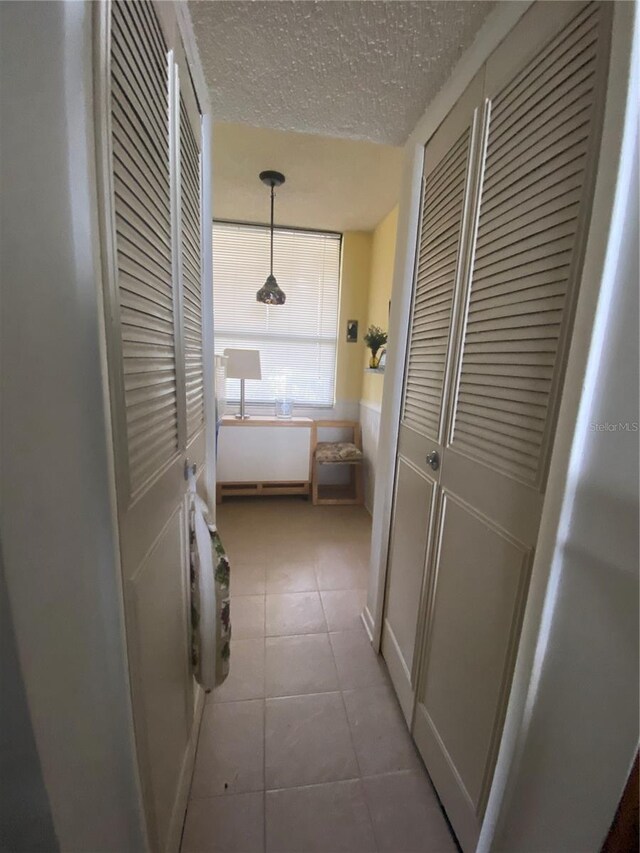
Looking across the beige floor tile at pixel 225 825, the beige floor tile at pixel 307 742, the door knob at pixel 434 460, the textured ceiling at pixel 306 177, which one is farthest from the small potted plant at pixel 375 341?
the beige floor tile at pixel 225 825

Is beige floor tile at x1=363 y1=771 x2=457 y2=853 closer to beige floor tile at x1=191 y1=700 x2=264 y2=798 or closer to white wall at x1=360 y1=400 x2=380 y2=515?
beige floor tile at x1=191 y1=700 x2=264 y2=798

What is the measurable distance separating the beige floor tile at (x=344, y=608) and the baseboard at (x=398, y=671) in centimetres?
23

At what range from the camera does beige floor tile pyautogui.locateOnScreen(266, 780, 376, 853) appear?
35.6 inches

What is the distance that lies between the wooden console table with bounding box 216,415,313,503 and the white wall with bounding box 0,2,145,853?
241 cm

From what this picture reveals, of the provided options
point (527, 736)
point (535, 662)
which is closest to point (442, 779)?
point (527, 736)

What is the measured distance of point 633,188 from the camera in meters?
0.48

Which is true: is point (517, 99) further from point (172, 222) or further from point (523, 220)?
point (172, 222)

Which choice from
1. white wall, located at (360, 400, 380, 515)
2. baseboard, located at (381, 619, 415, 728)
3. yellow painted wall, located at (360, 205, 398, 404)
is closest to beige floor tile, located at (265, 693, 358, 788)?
baseboard, located at (381, 619, 415, 728)

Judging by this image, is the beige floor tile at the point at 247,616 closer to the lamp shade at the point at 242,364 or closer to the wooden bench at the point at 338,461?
the wooden bench at the point at 338,461

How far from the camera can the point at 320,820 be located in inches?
37.5

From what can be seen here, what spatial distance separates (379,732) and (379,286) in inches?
110

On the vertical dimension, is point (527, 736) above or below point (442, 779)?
above

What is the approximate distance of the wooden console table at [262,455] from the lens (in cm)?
291

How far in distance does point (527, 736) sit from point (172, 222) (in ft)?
4.22
